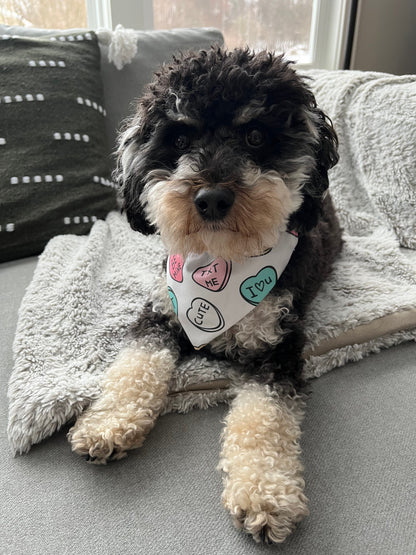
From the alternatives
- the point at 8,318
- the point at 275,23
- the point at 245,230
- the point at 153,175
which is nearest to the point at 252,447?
the point at 245,230

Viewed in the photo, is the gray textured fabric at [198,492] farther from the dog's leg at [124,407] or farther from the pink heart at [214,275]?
the pink heart at [214,275]

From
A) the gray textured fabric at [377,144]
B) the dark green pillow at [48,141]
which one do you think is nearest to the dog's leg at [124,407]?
the dark green pillow at [48,141]

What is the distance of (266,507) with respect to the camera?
91 cm

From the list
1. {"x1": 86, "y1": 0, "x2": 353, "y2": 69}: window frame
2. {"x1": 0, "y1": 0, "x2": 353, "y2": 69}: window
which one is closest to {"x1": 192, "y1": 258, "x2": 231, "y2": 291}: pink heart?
{"x1": 0, "y1": 0, "x2": 353, "y2": 69}: window

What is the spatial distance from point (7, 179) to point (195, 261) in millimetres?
942

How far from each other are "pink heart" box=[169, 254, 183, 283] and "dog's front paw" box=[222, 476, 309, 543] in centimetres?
60

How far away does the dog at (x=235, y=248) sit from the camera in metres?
1.05

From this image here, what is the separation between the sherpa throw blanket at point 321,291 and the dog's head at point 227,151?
39cm

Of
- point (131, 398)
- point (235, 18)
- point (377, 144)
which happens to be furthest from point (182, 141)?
point (235, 18)

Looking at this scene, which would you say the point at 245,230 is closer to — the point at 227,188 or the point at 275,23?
the point at 227,188

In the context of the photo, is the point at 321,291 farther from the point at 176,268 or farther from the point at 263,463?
the point at 263,463

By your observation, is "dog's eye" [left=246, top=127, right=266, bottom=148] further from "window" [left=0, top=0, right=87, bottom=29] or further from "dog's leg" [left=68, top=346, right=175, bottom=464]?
"window" [left=0, top=0, right=87, bottom=29]

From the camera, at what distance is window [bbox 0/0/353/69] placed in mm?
2621

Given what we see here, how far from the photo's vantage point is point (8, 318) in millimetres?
1528
